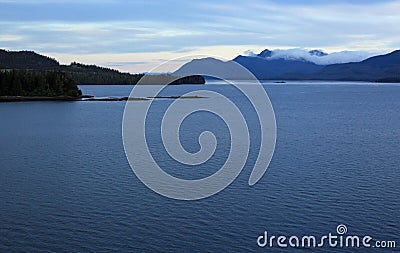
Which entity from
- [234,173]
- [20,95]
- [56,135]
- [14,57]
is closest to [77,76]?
[14,57]

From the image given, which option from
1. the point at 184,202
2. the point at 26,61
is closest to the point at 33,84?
the point at 184,202

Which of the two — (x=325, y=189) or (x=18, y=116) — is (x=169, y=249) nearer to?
(x=325, y=189)

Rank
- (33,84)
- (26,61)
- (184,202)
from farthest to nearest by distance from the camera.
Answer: (26,61) < (33,84) < (184,202)

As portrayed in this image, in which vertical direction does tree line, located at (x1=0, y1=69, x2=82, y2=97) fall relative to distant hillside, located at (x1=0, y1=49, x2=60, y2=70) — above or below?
below

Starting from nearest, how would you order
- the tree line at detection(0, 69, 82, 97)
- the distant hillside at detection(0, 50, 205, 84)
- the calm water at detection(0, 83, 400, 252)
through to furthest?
1. the calm water at detection(0, 83, 400, 252)
2. the tree line at detection(0, 69, 82, 97)
3. the distant hillside at detection(0, 50, 205, 84)

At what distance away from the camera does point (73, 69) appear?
138375 millimetres

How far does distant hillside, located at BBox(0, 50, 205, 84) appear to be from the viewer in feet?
391

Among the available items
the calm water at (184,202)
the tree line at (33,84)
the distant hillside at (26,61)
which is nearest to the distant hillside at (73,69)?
the distant hillside at (26,61)

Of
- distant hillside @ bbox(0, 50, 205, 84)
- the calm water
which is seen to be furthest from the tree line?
distant hillside @ bbox(0, 50, 205, 84)

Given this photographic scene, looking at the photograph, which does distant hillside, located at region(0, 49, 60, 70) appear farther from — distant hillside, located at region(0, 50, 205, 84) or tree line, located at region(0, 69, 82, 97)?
tree line, located at region(0, 69, 82, 97)

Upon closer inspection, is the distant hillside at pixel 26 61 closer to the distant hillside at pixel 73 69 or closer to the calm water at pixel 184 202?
the distant hillside at pixel 73 69

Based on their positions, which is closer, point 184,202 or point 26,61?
point 184,202

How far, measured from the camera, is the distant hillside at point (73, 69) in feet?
391

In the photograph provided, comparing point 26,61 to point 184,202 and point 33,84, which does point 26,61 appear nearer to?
point 33,84
